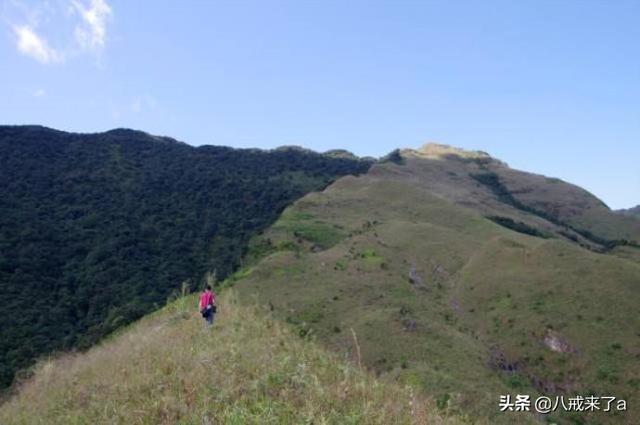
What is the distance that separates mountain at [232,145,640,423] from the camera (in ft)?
110

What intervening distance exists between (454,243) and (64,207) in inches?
2573

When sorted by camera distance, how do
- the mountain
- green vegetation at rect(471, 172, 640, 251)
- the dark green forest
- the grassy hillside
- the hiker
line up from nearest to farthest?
the grassy hillside
the hiker
the mountain
the dark green forest
green vegetation at rect(471, 172, 640, 251)

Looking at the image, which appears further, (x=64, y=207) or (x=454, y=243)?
(x=64, y=207)

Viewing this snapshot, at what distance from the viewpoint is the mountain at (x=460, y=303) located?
3350 cm

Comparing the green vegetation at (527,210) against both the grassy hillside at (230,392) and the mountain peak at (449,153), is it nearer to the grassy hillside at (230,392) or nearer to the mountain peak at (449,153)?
the mountain peak at (449,153)

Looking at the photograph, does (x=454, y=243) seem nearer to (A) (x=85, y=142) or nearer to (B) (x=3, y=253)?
(B) (x=3, y=253)

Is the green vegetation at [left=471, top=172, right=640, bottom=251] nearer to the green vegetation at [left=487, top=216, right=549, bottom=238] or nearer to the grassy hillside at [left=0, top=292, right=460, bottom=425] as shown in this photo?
the green vegetation at [left=487, top=216, right=549, bottom=238]

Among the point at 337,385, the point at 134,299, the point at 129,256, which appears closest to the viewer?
the point at 337,385

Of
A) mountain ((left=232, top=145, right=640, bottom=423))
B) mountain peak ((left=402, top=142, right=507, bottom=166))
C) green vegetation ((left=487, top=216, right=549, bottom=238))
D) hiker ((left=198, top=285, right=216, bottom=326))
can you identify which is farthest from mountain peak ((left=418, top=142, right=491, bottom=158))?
hiker ((left=198, top=285, right=216, bottom=326))

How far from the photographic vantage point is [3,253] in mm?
67688

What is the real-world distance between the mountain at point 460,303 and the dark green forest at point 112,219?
13.7 meters

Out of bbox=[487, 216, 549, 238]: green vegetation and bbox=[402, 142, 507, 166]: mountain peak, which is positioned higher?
bbox=[402, 142, 507, 166]: mountain peak

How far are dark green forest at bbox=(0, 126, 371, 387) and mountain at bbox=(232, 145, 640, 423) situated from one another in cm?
1371

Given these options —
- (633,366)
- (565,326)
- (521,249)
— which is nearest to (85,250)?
(521,249)
